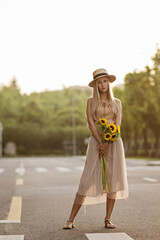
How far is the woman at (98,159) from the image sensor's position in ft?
20.4

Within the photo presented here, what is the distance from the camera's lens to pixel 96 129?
21.0 feet

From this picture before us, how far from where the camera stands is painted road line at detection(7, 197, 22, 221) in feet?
25.3

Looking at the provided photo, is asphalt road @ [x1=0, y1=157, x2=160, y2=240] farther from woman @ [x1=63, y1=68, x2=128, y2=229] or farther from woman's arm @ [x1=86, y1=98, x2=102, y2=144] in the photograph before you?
woman's arm @ [x1=86, y1=98, x2=102, y2=144]

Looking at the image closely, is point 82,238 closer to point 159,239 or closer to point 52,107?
point 159,239

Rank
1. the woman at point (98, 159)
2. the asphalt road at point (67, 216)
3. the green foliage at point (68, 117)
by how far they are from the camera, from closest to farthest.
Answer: the asphalt road at point (67, 216) → the woman at point (98, 159) → the green foliage at point (68, 117)

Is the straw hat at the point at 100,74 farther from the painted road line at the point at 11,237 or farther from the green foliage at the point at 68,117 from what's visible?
the green foliage at the point at 68,117

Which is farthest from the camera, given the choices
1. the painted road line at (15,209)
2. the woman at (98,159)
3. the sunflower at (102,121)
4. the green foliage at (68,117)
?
the green foliage at (68,117)

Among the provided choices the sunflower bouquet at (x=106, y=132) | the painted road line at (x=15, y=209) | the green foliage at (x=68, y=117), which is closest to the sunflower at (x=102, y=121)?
the sunflower bouquet at (x=106, y=132)

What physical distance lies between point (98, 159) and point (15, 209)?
3.00m

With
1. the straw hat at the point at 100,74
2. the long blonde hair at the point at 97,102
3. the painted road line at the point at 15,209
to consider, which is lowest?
the painted road line at the point at 15,209

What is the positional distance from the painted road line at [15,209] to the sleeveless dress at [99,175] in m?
1.75

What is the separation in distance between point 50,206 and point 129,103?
38406 mm

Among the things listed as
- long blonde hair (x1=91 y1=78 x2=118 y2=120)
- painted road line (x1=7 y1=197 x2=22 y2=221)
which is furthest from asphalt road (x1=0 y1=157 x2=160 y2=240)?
long blonde hair (x1=91 y1=78 x2=118 y2=120)

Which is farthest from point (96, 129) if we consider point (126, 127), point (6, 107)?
point (6, 107)
